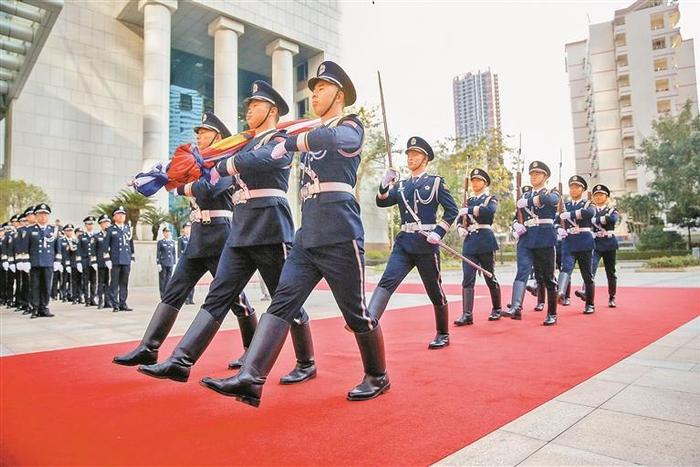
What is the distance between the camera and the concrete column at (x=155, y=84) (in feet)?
65.4

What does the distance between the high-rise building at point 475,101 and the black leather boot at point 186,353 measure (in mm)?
62718

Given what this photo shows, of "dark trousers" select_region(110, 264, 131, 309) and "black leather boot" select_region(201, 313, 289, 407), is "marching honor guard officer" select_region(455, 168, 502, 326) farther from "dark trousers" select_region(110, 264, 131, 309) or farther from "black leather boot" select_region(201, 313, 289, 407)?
"dark trousers" select_region(110, 264, 131, 309)

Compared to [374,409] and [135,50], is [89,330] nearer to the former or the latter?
[374,409]

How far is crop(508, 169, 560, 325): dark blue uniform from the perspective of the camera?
5.92 meters

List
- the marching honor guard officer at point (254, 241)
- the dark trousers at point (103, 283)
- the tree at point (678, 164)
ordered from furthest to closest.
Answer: the tree at point (678, 164) → the dark trousers at point (103, 283) → the marching honor guard officer at point (254, 241)

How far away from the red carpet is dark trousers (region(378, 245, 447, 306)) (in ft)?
1.80

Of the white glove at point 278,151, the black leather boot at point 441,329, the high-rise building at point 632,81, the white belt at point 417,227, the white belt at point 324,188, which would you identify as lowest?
the black leather boot at point 441,329

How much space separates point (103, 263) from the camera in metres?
9.38

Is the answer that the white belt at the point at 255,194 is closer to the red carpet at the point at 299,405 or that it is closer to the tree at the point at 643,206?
the red carpet at the point at 299,405

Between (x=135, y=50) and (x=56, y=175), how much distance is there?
716cm

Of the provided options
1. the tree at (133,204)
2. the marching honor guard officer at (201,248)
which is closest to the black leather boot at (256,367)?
the marching honor guard officer at (201,248)

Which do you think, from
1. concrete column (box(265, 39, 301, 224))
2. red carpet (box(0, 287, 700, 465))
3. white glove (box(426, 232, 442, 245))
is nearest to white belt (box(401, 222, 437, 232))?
white glove (box(426, 232, 442, 245))

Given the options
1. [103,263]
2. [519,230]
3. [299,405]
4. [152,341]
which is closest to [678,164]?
[519,230]

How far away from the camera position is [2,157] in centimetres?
2175
